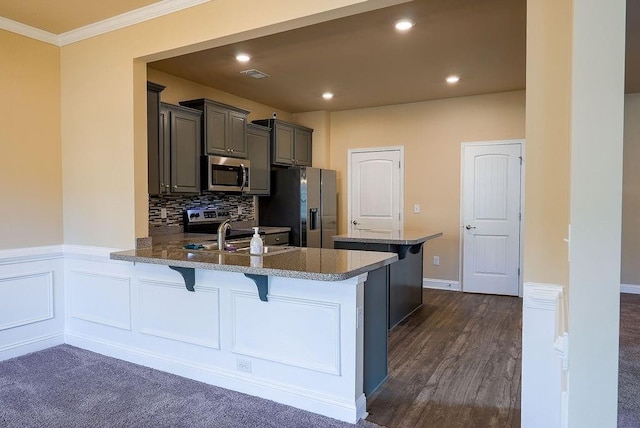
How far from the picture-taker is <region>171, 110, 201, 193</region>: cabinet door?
4.04m

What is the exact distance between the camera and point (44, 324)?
3.44m

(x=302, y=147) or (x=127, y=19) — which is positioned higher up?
(x=127, y=19)

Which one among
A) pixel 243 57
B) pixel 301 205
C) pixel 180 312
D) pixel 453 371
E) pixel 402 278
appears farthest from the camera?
pixel 301 205

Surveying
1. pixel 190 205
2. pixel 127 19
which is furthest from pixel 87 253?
pixel 127 19

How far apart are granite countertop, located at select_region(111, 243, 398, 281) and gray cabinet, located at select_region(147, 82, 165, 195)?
913 mm

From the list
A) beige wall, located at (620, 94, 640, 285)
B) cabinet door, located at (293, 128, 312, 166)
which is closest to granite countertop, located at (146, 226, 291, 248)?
cabinet door, located at (293, 128, 312, 166)

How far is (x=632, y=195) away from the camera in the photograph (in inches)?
215

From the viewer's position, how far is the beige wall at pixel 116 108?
276 centimetres

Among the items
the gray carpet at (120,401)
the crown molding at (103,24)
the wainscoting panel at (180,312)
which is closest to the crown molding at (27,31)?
the crown molding at (103,24)

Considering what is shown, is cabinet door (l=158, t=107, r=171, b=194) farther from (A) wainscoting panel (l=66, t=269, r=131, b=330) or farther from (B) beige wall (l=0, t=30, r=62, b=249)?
(A) wainscoting panel (l=66, t=269, r=131, b=330)

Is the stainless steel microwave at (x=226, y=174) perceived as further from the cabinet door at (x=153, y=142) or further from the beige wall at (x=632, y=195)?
the beige wall at (x=632, y=195)

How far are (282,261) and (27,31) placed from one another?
2.76 meters

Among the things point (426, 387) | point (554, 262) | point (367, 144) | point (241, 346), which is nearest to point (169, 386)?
point (241, 346)

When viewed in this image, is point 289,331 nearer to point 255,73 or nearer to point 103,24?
point 103,24
